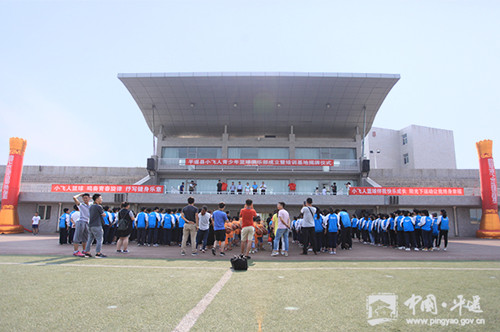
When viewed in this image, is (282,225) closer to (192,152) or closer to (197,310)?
(197,310)

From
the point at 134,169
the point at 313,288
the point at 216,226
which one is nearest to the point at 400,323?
the point at 313,288

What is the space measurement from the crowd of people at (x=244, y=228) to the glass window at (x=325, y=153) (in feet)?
51.3

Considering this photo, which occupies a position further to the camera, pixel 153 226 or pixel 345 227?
pixel 153 226

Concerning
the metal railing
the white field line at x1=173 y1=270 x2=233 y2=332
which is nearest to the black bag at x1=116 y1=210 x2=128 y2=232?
the white field line at x1=173 y1=270 x2=233 y2=332

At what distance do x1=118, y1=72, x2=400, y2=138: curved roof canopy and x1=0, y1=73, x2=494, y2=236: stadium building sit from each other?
0.10 metres

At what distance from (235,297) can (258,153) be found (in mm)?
27461

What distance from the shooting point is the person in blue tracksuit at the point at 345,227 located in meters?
11.5

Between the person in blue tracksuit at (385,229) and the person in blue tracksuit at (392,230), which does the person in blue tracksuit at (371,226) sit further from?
the person in blue tracksuit at (392,230)

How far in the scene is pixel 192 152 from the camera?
103 ft

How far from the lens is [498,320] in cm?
314

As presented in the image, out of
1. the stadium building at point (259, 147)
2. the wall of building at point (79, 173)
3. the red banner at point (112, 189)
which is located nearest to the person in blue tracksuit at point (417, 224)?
the stadium building at point (259, 147)

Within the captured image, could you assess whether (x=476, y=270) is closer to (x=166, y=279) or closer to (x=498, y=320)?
(x=498, y=320)

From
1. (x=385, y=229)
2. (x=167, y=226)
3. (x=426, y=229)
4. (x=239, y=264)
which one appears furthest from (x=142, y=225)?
(x=426, y=229)

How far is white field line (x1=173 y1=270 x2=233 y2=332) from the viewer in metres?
2.94
